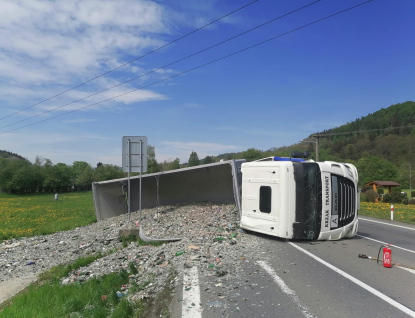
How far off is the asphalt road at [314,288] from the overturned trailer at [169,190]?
7718 mm

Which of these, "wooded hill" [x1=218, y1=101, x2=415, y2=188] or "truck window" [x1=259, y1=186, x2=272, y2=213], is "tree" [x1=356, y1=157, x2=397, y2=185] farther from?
"truck window" [x1=259, y1=186, x2=272, y2=213]

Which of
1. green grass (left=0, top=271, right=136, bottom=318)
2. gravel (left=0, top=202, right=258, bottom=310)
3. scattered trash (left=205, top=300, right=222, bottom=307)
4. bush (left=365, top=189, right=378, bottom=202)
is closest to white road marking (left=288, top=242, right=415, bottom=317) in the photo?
gravel (left=0, top=202, right=258, bottom=310)

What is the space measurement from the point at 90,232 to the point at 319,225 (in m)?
9.14

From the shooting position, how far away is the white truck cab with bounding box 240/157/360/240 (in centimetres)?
825

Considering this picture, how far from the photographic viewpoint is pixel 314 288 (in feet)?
16.5

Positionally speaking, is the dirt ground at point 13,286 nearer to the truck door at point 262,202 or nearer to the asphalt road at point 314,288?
the asphalt road at point 314,288

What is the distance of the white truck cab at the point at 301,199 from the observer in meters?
8.25

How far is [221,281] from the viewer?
5.38m

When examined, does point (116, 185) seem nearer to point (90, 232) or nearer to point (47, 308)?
point (90, 232)

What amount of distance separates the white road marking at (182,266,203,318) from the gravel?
0.16 meters

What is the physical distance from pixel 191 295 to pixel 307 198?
459cm

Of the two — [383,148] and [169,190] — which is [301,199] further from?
[383,148]

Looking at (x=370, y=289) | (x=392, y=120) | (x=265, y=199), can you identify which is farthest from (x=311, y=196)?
(x=392, y=120)

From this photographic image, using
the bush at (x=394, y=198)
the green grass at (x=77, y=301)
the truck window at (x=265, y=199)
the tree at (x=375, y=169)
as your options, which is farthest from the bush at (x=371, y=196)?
the tree at (x=375, y=169)
